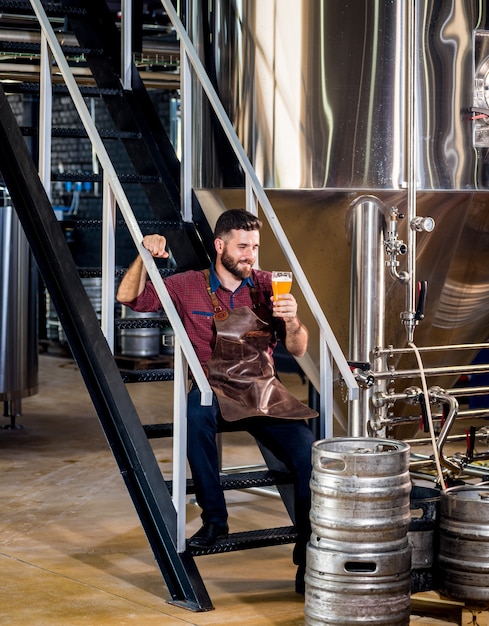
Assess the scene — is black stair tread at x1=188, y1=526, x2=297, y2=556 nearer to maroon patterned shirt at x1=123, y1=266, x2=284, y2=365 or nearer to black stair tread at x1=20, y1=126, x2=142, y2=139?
maroon patterned shirt at x1=123, y1=266, x2=284, y2=365

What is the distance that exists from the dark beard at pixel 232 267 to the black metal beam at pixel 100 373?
1.73 ft

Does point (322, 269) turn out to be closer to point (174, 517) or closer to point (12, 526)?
point (174, 517)

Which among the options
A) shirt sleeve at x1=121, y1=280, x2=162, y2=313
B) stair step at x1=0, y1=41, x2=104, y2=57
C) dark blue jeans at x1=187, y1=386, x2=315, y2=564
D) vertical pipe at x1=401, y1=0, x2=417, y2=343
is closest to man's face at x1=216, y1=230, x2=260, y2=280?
shirt sleeve at x1=121, y1=280, x2=162, y2=313

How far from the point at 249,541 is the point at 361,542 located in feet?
2.04

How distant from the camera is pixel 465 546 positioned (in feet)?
11.9

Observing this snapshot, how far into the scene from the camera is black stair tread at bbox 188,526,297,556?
3.85 meters

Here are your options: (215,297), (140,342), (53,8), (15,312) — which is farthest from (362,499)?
(140,342)

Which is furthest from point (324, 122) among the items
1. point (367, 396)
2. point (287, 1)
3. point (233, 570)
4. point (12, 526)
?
point (12, 526)

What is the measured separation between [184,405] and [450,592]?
1029mm

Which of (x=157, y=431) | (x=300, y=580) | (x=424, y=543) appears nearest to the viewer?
(x=424, y=543)

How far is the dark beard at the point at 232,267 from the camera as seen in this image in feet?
13.6

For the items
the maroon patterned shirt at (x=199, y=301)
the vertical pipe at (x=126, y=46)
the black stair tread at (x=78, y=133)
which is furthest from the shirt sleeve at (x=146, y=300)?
the vertical pipe at (x=126, y=46)

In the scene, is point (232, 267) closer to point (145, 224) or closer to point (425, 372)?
point (145, 224)

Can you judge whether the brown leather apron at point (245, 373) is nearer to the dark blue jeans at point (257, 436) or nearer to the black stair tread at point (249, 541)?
the dark blue jeans at point (257, 436)
